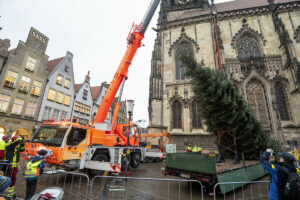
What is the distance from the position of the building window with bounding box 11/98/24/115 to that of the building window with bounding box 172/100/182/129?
15785 mm

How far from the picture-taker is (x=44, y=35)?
17297 mm

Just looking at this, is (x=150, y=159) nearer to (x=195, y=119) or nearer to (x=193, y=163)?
(x=195, y=119)

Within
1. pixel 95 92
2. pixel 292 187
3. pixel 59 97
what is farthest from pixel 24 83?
pixel 292 187

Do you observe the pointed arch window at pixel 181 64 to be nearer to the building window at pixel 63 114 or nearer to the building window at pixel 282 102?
the building window at pixel 282 102

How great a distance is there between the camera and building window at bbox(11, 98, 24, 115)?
45.8 ft

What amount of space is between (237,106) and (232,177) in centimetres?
476

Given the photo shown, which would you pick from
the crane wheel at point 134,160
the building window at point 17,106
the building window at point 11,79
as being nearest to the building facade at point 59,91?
the building window at point 17,106

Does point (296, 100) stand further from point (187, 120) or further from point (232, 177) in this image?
point (232, 177)

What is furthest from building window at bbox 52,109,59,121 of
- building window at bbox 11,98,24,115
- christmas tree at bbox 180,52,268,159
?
christmas tree at bbox 180,52,268,159

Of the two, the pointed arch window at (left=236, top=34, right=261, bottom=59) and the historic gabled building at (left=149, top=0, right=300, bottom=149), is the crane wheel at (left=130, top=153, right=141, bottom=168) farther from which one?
the pointed arch window at (left=236, top=34, right=261, bottom=59)

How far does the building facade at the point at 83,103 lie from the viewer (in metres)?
20.6

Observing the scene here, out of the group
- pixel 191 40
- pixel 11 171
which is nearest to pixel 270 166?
pixel 11 171

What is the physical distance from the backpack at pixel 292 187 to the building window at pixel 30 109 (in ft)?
63.1

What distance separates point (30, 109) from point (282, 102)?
1015 inches
